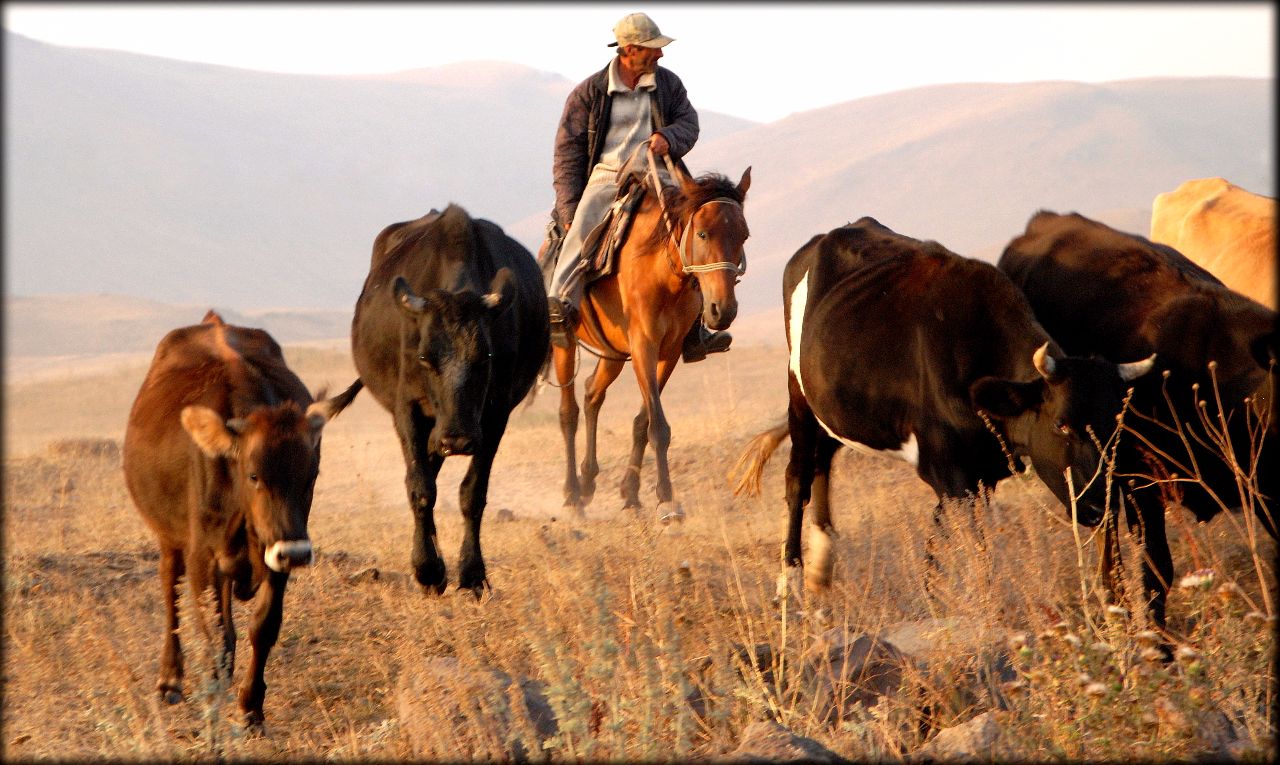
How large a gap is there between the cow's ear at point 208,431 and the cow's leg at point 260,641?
0.61 metres

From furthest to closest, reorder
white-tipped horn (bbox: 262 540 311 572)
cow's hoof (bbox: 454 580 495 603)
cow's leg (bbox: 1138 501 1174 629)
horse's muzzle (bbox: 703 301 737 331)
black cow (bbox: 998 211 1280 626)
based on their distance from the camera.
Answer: horse's muzzle (bbox: 703 301 737 331) → cow's hoof (bbox: 454 580 495 603) → cow's leg (bbox: 1138 501 1174 629) → black cow (bbox: 998 211 1280 626) → white-tipped horn (bbox: 262 540 311 572)

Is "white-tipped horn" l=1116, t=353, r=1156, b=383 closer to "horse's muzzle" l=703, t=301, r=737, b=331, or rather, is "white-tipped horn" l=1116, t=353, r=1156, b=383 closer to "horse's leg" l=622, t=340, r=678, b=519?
"horse's muzzle" l=703, t=301, r=737, b=331

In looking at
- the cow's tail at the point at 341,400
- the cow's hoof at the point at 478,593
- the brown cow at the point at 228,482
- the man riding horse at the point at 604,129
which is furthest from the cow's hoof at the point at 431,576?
the man riding horse at the point at 604,129

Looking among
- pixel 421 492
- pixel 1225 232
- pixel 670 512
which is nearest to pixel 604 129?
pixel 670 512

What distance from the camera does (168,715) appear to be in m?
6.20

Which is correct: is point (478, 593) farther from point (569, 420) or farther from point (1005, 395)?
point (569, 420)

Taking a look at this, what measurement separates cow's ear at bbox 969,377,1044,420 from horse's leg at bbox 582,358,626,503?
5743mm

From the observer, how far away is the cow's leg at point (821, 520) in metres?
7.93

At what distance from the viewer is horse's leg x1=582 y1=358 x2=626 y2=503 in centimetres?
1215

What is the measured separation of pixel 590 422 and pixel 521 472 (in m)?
2.42

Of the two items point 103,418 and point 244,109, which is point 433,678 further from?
point 244,109

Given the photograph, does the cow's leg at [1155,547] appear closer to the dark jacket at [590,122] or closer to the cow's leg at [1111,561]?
the cow's leg at [1111,561]

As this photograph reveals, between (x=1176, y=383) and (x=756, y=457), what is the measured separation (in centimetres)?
312

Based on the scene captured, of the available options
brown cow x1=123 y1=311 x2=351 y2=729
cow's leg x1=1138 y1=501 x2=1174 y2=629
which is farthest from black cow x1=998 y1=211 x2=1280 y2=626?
brown cow x1=123 y1=311 x2=351 y2=729
